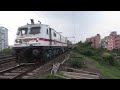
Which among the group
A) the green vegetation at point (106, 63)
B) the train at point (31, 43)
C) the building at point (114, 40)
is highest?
the building at point (114, 40)

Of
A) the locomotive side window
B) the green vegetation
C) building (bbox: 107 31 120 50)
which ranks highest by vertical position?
building (bbox: 107 31 120 50)

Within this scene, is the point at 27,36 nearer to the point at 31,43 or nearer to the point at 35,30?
the point at 31,43

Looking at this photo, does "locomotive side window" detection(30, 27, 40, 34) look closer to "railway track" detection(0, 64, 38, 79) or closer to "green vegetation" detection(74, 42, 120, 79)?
"railway track" detection(0, 64, 38, 79)

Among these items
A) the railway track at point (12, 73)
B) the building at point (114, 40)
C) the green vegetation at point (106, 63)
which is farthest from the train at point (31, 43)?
the building at point (114, 40)

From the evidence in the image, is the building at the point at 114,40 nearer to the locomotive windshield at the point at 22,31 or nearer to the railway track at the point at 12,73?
the locomotive windshield at the point at 22,31

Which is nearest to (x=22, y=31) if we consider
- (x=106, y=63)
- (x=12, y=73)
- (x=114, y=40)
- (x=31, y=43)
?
(x=31, y=43)

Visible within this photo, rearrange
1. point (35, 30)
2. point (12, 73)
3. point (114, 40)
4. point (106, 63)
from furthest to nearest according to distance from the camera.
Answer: point (114, 40) → point (106, 63) → point (35, 30) → point (12, 73)

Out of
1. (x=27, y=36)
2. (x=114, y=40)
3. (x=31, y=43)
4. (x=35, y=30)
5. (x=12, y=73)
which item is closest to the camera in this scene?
(x=12, y=73)

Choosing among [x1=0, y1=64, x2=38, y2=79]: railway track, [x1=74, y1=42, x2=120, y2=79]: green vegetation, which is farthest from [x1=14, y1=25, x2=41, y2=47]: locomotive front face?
[x1=74, y1=42, x2=120, y2=79]: green vegetation

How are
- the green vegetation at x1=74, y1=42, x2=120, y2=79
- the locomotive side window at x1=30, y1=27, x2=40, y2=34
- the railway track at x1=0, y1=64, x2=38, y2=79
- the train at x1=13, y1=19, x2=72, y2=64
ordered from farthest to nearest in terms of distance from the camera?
1. the green vegetation at x1=74, y1=42, x2=120, y2=79
2. the locomotive side window at x1=30, y1=27, x2=40, y2=34
3. the train at x1=13, y1=19, x2=72, y2=64
4. the railway track at x1=0, y1=64, x2=38, y2=79
